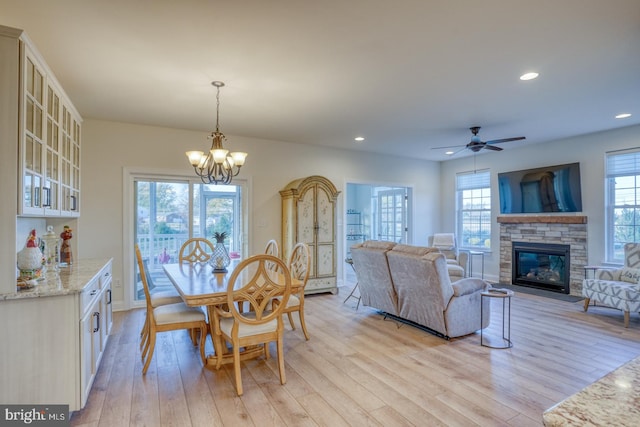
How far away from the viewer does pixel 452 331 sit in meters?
3.49

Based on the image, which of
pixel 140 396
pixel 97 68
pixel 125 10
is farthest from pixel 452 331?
pixel 97 68

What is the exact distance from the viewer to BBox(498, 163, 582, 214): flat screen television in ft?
18.2

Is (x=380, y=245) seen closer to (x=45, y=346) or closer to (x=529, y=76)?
(x=529, y=76)

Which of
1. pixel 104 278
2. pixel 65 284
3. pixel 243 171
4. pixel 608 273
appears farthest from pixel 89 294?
pixel 608 273

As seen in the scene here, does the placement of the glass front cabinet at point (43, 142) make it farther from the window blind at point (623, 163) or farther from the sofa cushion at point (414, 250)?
the window blind at point (623, 163)

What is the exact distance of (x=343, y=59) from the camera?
283 centimetres

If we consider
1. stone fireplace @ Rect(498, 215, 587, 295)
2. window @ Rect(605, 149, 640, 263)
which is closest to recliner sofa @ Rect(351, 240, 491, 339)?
stone fireplace @ Rect(498, 215, 587, 295)

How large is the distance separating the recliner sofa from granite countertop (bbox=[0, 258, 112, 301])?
2.80 m

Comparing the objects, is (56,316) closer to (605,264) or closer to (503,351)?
(503,351)

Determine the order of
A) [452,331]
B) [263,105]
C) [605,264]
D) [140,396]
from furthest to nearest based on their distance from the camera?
[605,264]
[263,105]
[452,331]
[140,396]

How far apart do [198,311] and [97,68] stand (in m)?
2.31

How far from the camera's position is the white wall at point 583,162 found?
5.20 metres

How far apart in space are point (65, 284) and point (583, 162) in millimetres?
6880

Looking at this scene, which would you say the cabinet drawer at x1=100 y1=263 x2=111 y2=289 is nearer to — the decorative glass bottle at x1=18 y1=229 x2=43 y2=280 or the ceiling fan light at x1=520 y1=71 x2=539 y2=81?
the decorative glass bottle at x1=18 y1=229 x2=43 y2=280
